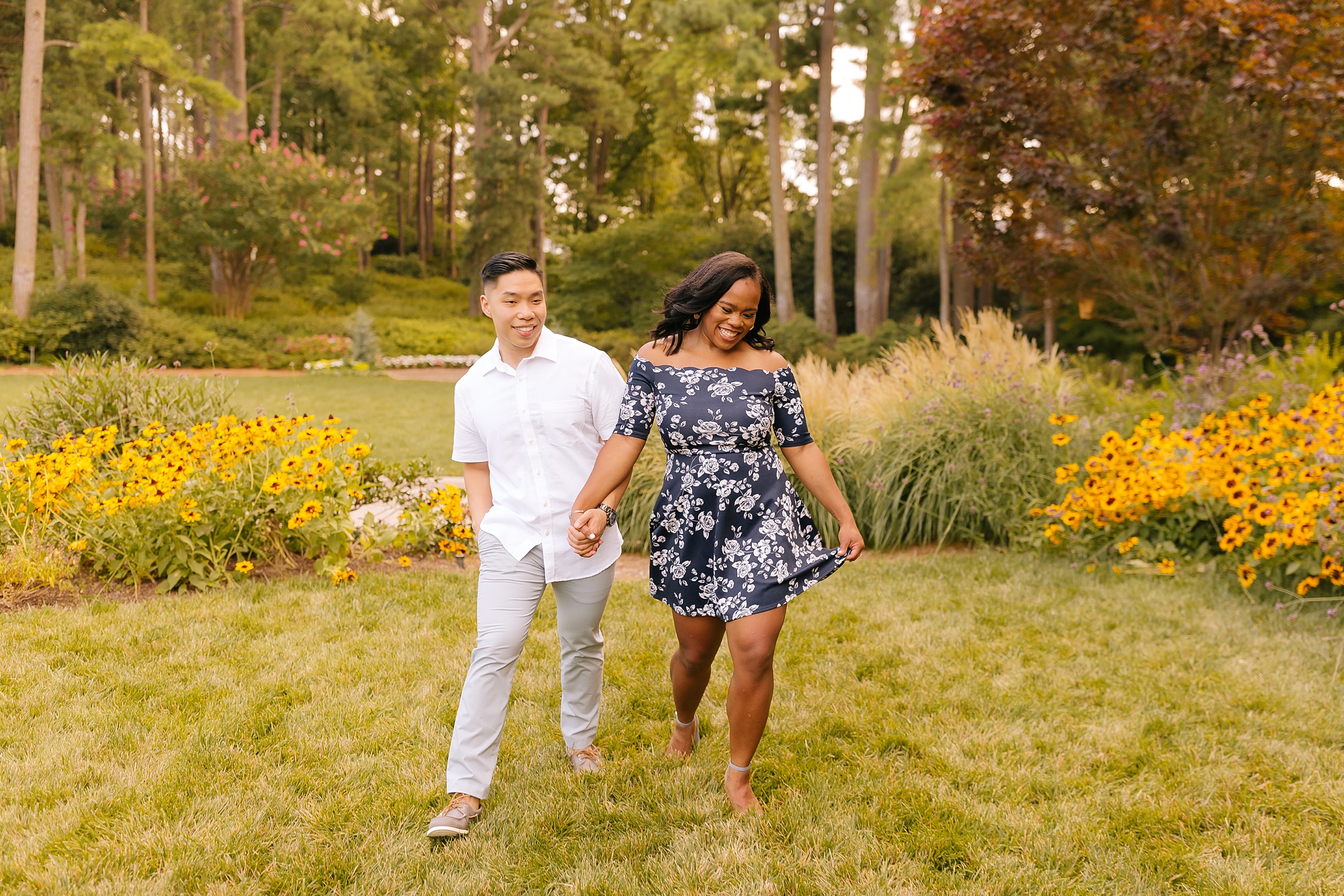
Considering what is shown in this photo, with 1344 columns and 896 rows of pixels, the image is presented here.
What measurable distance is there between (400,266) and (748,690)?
34.3m

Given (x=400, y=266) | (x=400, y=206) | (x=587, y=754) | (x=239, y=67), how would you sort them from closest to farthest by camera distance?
1. (x=587, y=754)
2. (x=239, y=67)
3. (x=400, y=266)
4. (x=400, y=206)

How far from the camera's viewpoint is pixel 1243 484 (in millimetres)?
4578

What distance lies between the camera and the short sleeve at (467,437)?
9.07 ft

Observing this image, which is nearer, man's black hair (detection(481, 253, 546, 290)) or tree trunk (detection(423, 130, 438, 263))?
man's black hair (detection(481, 253, 546, 290))

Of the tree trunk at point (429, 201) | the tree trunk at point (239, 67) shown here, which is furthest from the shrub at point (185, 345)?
the tree trunk at point (429, 201)

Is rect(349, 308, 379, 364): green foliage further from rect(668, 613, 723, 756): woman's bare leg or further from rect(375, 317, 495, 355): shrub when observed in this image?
rect(668, 613, 723, 756): woman's bare leg

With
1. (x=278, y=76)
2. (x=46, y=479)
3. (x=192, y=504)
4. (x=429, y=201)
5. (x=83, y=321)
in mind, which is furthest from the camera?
(x=429, y=201)

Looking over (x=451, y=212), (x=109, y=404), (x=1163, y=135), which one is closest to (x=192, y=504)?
(x=109, y=404)

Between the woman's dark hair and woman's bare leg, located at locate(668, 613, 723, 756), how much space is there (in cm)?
83

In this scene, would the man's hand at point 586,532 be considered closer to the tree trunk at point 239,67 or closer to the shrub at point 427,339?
the shrub at point 427,339

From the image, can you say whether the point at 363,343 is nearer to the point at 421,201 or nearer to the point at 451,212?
the point at 421,201

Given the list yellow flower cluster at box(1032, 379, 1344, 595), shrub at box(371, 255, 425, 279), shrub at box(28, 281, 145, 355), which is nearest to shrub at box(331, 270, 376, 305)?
shrub at box(371, 255, 425, 279)

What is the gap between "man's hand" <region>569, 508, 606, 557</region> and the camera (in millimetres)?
2529

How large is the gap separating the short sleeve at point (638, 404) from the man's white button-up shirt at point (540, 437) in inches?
2.5
